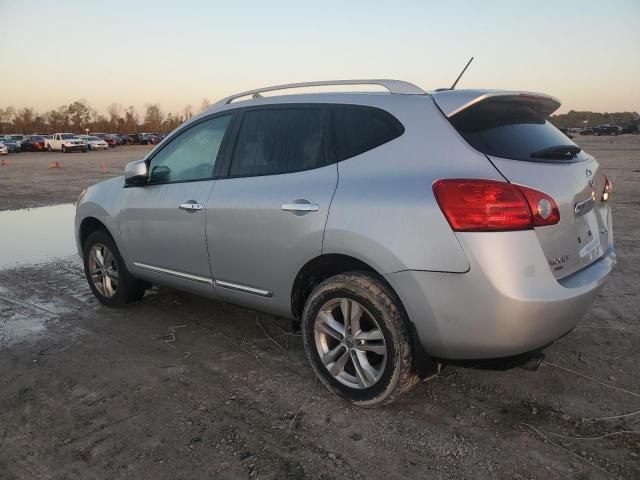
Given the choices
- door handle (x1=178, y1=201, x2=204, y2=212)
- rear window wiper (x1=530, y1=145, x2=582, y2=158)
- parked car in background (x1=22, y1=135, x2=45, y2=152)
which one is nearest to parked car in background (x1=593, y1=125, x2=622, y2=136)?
parked car in background (x1=22, y1=135, x2=45, y2=152)

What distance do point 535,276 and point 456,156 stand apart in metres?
0.71

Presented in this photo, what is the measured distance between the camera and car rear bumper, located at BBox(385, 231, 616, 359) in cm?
251

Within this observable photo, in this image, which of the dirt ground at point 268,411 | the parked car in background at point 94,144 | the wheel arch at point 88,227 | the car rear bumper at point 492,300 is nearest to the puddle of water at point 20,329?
the dirt ground at point 268,411

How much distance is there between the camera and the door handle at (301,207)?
3.12m

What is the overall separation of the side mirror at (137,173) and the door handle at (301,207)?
1.67 m

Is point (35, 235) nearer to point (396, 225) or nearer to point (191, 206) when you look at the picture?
point (191, 206)

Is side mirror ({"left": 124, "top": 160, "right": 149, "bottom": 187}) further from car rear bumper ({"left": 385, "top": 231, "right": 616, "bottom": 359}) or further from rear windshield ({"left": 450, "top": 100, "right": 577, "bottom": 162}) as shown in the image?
rear windshield ({"left": 450, "top": 100, "right": 577, "bottom": 162})

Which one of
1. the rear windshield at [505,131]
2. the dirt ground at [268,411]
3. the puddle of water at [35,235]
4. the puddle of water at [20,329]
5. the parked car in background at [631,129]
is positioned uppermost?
the rear windshield at [505,131]

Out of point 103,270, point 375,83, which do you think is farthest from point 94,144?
point 375,83

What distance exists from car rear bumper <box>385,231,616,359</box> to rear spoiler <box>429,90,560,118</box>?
773 millimetres

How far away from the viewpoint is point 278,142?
11.7 ft

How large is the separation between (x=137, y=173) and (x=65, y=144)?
4736 centimetres

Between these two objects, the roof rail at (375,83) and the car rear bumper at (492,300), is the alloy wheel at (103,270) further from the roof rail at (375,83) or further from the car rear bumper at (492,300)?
the car rear bumper at (492,300)

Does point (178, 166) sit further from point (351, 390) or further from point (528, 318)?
point (528, 318)
